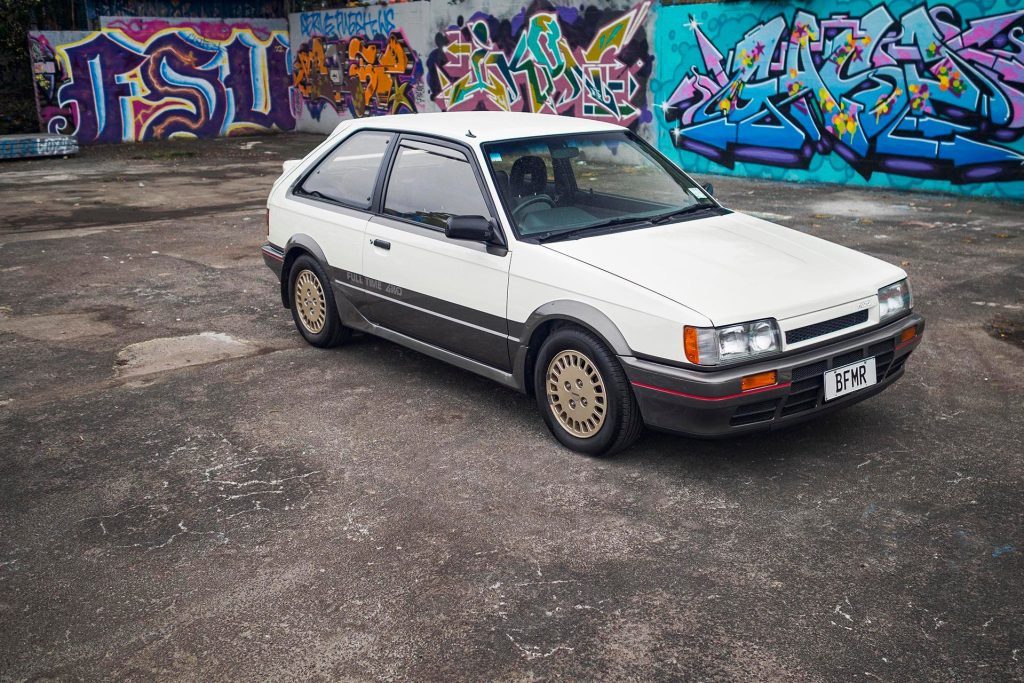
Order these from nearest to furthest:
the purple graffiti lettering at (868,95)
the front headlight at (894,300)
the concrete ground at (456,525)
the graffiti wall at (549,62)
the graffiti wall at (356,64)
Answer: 1. the concrete ground at (456,525)
2. the front headlight at (894,300)
3. the purple graffiti lettering at (868,95)
4. the graffiti wall at (549,62)
5. the graffiti wall at (356,64)

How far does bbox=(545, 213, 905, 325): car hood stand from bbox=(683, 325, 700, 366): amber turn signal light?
0.33 feet

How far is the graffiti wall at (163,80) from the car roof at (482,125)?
57.8 feet

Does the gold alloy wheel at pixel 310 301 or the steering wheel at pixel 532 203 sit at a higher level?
the steering wheel at pixel 532 203

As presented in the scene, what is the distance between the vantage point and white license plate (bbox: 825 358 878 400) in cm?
430

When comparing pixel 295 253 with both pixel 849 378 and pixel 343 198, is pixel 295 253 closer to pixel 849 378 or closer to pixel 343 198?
pixel 343 198

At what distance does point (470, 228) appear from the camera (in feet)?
15.7

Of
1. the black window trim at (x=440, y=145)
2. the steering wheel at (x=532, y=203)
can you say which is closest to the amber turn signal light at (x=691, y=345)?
the black window trim at (x=440, y=145)

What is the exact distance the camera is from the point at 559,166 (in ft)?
17.6

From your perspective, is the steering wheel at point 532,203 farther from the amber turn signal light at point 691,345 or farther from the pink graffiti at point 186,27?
the pink graffiti at point 186,27

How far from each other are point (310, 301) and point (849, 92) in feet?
33.5

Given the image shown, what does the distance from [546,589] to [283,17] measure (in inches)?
935

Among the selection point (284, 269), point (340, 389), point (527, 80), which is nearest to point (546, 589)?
point (340, 389)

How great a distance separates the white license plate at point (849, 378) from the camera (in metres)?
4.30

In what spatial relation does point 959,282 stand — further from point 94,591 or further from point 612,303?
point 94,591
